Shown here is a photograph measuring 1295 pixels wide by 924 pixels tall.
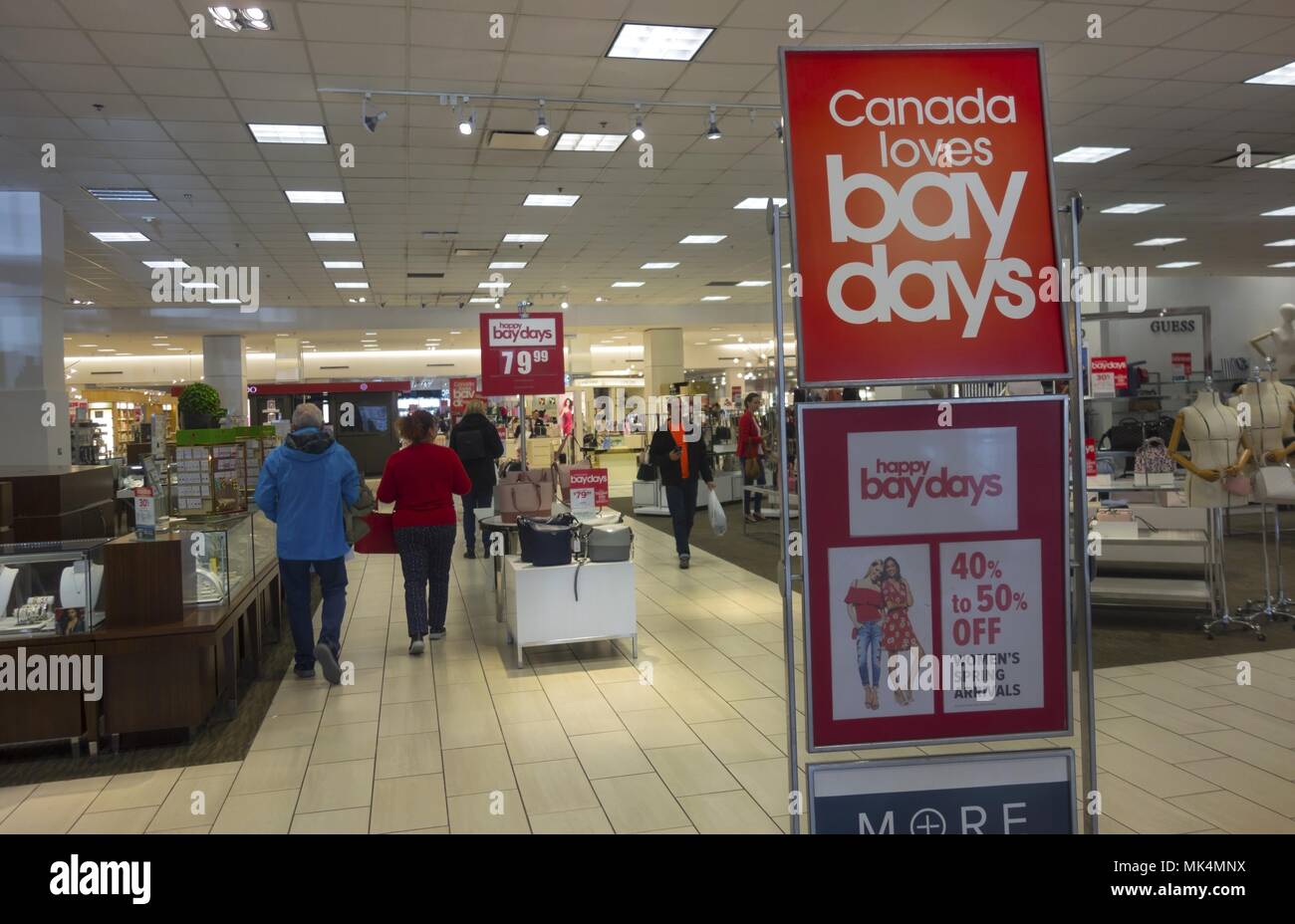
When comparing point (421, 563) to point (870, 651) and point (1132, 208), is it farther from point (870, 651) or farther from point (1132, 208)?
point (1132, 208)

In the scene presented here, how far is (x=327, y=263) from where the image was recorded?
14359mm

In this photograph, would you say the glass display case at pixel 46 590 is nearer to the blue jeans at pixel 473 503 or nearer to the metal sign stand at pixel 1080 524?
the metal sign stand at pixel 1080 524

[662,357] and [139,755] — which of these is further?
[662,357]

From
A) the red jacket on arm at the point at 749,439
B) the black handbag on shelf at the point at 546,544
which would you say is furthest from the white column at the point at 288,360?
the black handbag on shelf at the point at 546,544

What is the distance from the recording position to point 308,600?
5527mm

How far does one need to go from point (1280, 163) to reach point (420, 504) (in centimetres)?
981

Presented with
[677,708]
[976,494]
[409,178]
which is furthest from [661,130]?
[976,494]

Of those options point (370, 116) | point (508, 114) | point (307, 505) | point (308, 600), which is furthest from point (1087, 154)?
point (308, 600)

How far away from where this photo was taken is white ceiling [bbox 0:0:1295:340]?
5.91m

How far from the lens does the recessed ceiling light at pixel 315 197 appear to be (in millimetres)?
9844

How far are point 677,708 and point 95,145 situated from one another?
7032mm

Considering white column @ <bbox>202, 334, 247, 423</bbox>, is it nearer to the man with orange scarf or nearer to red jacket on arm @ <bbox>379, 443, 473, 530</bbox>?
the man with orange scarf

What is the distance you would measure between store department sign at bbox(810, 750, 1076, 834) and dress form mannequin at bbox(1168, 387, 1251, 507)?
523 centimetres

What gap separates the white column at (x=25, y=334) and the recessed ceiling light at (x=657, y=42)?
22.4 feet
